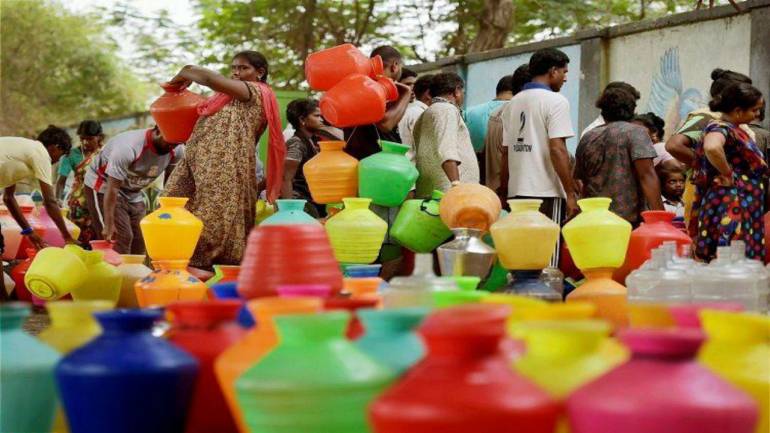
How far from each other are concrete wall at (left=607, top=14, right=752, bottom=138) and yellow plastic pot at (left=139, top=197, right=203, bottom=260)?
4457 millimetres

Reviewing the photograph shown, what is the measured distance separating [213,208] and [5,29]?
64.1 feet

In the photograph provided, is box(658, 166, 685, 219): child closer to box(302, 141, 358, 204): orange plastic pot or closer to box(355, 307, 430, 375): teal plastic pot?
box(302, 141, 358, 204): orange plastic pot

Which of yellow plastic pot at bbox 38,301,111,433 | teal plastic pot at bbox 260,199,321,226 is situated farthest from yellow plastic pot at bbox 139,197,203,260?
yellow plastic pot at bbox 38,301,111,433

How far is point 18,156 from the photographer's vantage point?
648cm

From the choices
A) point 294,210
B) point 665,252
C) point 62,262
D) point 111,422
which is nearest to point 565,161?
point 294,210

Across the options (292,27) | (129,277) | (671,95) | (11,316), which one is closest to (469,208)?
(129,277)

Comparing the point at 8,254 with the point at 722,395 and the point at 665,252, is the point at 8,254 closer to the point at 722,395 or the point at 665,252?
the point at 665,252

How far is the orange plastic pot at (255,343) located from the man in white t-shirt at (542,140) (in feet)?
13.9

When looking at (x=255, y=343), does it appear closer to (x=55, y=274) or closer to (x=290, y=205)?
(x=290, y=205)

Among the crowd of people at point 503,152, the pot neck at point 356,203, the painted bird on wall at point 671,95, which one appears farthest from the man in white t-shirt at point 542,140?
the painted bird on wall at point 671,95

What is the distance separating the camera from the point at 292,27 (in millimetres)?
14719

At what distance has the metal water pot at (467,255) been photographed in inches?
185

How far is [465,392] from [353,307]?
1.98 ft

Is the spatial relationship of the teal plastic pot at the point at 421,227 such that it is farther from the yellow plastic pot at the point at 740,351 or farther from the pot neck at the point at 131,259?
the yellow plastic pot at the point at 740,351
